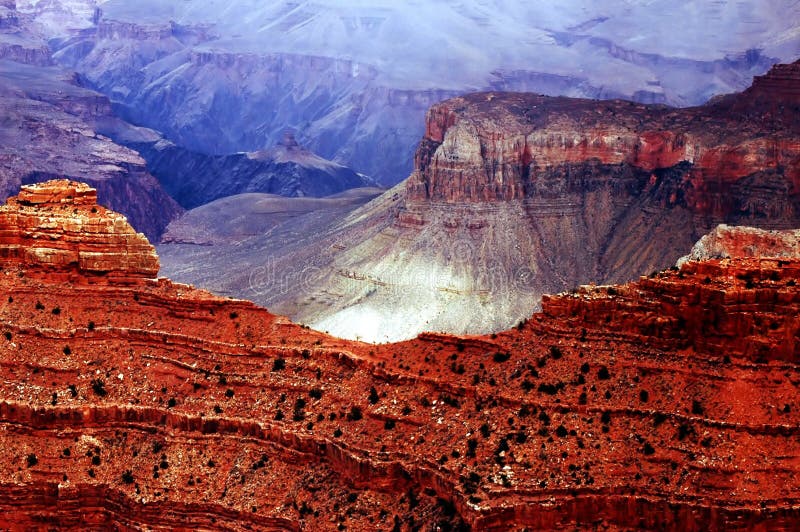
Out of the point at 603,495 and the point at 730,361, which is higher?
the point at 730,361

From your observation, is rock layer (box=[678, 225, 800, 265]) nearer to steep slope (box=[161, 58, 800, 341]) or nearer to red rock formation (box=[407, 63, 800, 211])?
steep slope (box=[161, 58, 800, 341])

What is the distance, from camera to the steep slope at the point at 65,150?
16912cm

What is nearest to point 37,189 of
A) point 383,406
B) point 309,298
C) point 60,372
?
point 60,372

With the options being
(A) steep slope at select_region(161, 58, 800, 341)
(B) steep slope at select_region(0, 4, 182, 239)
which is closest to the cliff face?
(A) steep slope at select_region(161, 58, 800, 341)

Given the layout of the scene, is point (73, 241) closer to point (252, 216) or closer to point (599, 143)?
point (599, 143)

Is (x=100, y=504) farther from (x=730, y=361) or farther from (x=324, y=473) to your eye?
(x=730, y=361)

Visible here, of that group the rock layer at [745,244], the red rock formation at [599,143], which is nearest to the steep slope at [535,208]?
the red rock formation at [599,143]

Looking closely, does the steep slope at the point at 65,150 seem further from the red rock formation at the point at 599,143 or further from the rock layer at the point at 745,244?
the rock layer at the point at 745,244

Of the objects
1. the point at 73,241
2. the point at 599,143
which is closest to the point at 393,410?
the point at 73,241

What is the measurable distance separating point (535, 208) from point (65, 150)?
73159 millimetres

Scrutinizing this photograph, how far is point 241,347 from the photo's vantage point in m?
52.0

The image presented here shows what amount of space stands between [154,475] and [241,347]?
206 inches

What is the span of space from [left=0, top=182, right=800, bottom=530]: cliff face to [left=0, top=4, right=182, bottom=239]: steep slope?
11122cm

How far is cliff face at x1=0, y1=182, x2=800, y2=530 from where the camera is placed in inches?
1676
